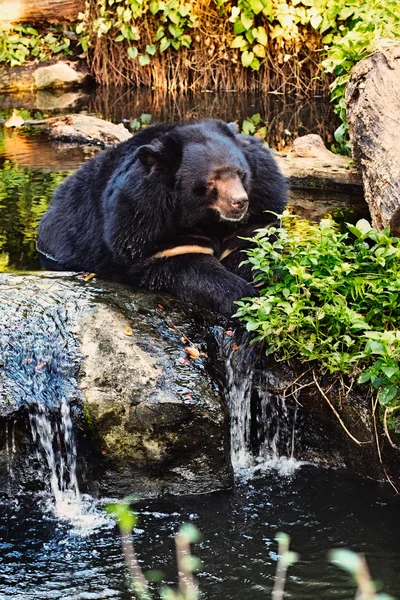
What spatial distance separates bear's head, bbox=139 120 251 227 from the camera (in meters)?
4.77

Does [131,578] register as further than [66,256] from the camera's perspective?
No

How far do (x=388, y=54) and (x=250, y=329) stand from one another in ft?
12.1

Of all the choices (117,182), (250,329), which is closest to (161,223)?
(117,182)

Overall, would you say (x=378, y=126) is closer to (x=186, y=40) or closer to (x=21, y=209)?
(x=21, y=209)

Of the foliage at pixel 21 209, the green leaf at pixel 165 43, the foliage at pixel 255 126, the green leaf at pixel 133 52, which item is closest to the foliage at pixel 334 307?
the foliage at pixel 21 209

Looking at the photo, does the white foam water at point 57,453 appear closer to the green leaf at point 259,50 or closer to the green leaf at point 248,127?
the green leaf at point 248,127

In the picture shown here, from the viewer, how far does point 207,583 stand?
3.49 metres

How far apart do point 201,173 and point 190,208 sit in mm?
193

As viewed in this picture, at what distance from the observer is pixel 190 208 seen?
190 inches

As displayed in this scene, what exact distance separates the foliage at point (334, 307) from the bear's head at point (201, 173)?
1.11 feet

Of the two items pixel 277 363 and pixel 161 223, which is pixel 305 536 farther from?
pixel 161 223

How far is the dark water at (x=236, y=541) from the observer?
3.45 meters

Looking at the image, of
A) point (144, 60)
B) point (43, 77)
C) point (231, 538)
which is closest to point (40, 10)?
point (43, 77)

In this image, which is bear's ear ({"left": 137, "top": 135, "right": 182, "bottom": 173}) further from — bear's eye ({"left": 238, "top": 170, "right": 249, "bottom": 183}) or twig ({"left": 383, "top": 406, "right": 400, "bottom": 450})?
twig ({"left": 383, "top": 406, "right": 400, "bottom": 450})
